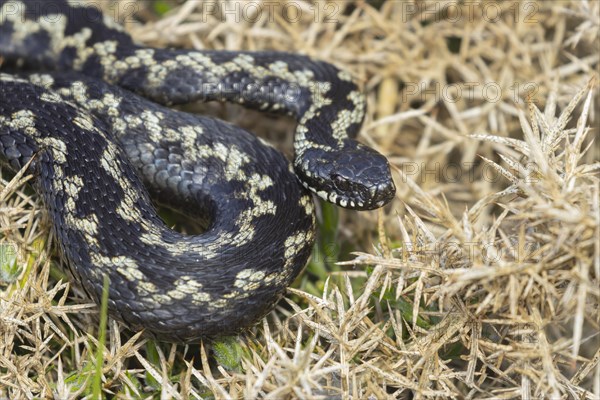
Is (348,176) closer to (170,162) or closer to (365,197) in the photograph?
(365,197)

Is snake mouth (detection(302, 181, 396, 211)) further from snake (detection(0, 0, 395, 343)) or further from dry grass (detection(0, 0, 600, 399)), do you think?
dry grass (detection(0, 0, 600, 399))

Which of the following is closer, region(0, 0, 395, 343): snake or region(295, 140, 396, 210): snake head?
region(0, 0, 395, 343): snake

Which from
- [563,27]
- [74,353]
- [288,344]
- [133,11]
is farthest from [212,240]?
[563,27]

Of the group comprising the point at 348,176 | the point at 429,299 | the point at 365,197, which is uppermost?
the point at 348,176

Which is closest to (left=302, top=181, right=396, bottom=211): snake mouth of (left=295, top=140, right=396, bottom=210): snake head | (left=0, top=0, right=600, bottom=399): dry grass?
(left=295, top=140, right=396, bottom=210): snake head

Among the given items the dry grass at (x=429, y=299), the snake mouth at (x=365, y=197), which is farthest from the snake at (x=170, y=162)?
the dry grass at (x=429, y=299)

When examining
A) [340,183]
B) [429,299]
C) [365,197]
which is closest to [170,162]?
[340,183]

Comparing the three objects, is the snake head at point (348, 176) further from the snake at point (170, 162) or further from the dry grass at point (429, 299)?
the dry grass at point (429, 299)
